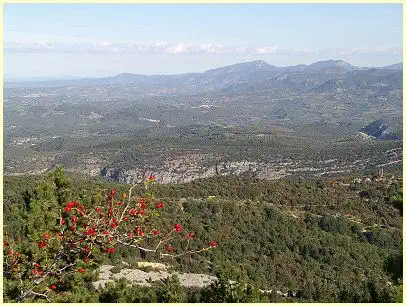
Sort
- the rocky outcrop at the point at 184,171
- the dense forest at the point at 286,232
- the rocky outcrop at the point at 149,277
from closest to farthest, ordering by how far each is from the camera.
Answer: the rocky outcrop at the point at 149,277 → the dense forest at the point at 286,232 → the rocky outcrop at the point at 184,171

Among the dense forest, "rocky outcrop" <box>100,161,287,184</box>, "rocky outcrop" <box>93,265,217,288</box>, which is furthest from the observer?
"rocky outcrop" <box>100,161,287,184</box>

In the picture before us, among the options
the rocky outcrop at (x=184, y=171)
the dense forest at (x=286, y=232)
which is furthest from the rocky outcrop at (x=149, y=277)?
the rocky outcrop at (x=184, y=171)

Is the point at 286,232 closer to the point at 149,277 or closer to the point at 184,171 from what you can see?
the point at 149,277

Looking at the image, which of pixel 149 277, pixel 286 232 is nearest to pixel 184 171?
pixel 286 232

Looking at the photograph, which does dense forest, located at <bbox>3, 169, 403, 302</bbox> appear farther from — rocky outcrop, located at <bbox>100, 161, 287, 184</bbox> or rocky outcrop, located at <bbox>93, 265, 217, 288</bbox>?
rocky outcrop, located at <bbox>100, 161, 287, 184</bbox>

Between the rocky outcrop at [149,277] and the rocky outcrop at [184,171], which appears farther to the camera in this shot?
the rocky outcrop at [184,171]

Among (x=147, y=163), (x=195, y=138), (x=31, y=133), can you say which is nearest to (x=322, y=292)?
(x=147, y=163)

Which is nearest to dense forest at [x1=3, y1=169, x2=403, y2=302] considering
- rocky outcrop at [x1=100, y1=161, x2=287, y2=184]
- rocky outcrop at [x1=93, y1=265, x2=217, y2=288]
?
rocky outcrop at [x1=93, y1=265, x2=217, y2=288]

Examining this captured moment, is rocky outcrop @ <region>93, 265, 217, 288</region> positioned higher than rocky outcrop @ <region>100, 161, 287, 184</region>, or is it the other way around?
rocky outcrop @ <region>93, 265, 217, 288</region>

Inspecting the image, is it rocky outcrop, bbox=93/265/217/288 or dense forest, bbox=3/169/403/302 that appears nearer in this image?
rocky outcrop, bbox=93/265/217/288

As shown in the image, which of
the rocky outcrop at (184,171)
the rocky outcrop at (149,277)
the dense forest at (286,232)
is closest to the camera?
the rocky outcrop at (149,277)

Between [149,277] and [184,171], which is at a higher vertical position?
[149,277]

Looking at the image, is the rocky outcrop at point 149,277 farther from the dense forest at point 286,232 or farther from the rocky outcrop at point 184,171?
the rocky outcrop at point 184,171
